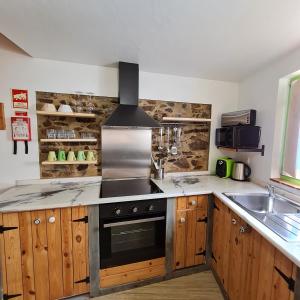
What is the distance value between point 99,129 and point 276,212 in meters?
2.00

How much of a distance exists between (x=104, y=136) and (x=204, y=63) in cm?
137

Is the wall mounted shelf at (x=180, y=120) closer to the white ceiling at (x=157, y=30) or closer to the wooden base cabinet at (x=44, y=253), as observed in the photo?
the white ceiling at (x=157, y=30)

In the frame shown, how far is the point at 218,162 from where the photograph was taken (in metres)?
2.44

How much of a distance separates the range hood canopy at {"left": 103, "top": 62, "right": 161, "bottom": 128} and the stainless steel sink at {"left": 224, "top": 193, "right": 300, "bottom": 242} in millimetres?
1122

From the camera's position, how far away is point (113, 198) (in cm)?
157

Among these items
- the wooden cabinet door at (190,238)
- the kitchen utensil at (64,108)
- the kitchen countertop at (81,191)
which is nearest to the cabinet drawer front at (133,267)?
the wooden cabinet door at (190,238)

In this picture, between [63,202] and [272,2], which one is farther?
[63,202]

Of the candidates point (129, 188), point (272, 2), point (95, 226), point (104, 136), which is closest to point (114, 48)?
point (104, 136)

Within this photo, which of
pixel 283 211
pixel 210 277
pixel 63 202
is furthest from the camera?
pixel 210 277

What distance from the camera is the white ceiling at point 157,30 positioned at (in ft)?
3.52

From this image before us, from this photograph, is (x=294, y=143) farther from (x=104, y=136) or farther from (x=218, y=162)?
(x=104, y=136)

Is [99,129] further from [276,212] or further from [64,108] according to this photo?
[276,212]

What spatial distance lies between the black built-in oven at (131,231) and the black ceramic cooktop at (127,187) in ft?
0.37

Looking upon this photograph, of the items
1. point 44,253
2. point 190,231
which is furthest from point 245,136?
point 44,253
